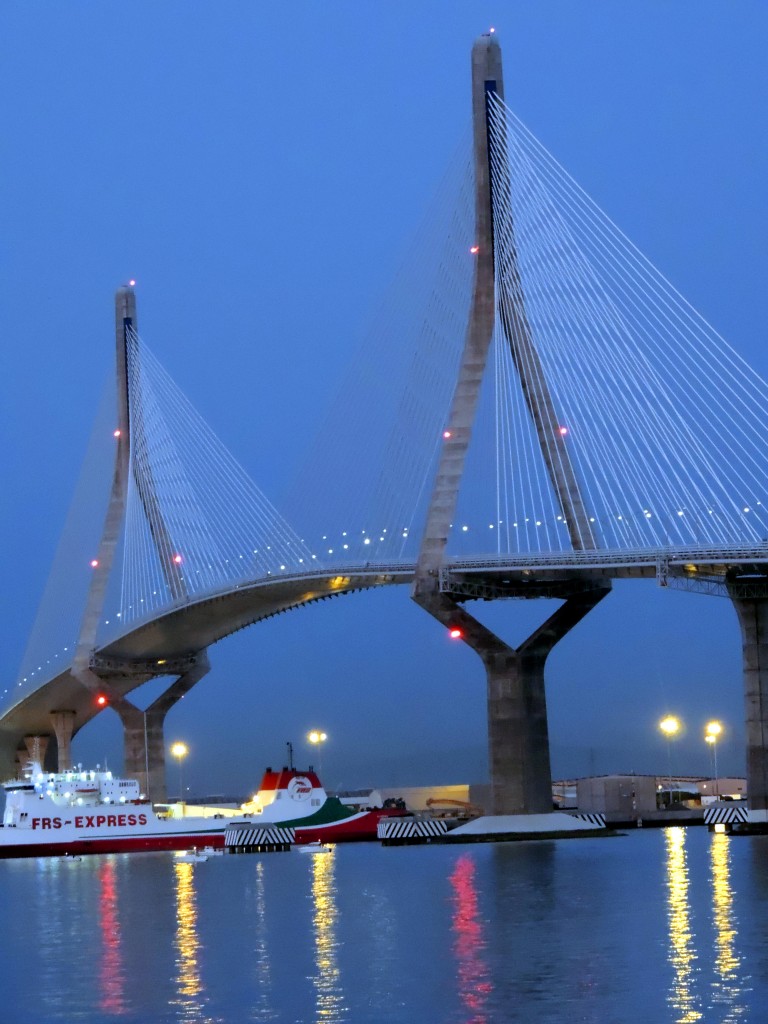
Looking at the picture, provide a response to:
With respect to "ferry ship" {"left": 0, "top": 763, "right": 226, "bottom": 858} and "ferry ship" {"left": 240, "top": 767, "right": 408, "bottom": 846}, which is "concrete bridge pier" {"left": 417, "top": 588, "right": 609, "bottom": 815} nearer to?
"ferry ship" {"left": 240, "top": 767, "right": 408, "bottom": 846}

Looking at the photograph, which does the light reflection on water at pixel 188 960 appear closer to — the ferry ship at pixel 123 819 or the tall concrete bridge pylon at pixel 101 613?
the ferry ship at pixel 123 819

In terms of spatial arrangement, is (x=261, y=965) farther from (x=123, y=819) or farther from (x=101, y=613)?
(x=101, y=613)

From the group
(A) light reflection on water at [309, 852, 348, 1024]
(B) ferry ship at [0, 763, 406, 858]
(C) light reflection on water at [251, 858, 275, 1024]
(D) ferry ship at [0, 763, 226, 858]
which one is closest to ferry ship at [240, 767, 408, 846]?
(B) ferry ship at [0, 763, 406, 858]

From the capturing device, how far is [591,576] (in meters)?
59.9

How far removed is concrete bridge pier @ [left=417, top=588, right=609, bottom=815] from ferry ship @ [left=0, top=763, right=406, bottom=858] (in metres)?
11.7

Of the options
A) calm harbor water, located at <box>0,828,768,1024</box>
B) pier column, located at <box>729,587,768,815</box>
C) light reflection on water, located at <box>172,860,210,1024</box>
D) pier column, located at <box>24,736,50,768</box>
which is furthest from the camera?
pier column, located at <box>24,736,50,768</box>

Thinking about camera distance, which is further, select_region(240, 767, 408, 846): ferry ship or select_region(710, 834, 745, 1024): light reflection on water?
select_region(240, 767, 408, 846): ferry ship

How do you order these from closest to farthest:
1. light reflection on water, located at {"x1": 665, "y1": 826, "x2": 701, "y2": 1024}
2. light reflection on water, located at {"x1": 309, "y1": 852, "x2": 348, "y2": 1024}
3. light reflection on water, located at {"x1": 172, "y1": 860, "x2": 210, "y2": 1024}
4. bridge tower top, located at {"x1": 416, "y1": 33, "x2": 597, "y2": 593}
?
1. light reflection on water, located at {"x1": 665, "y1": 826, "x2": 701, "y2": 1024}
2. light reflection on water, located at {"x1": 309, "y1": 852, "x2": 348, "y2": 1024}
3. light reflection on water, located at {"x1": 172, "y1": 860, "x2": 210, "y2": 1024}
4. bridge tower top, located at {"x1": 416, "y1": 33, "x2": 597, "y2": 593}

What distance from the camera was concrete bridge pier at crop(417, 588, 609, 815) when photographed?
208 feet

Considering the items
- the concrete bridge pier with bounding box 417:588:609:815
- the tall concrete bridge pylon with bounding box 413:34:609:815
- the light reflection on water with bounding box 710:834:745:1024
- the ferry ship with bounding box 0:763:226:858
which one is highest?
the tall concrete bridge pylon with bounding box 413:34:609:815

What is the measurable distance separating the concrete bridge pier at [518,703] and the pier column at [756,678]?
5.39 metres

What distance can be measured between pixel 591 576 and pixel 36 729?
4908 cm

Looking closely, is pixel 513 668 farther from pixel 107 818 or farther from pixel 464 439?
pixel 107 818

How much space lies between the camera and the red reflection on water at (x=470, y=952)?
945 inches
